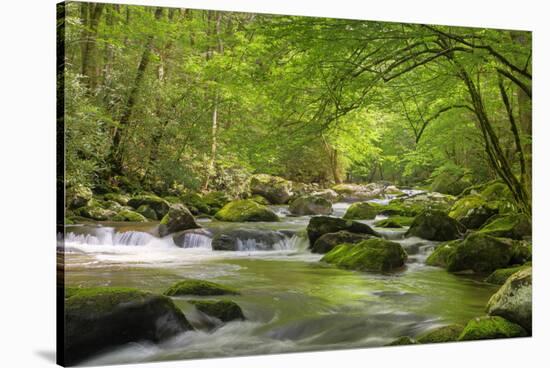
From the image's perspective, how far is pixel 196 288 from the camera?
271 inches

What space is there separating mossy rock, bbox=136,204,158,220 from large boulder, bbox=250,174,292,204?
1.02 m

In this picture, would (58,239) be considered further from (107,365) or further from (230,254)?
(230,254)

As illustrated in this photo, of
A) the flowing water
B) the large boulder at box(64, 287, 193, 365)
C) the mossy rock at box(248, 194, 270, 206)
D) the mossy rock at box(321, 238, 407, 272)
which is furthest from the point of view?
the mossy rock at box(321, 238, 407, 272)

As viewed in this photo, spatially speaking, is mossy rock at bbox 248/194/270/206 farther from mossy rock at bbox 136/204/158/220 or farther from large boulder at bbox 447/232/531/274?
large boulder at bbox 447/232/531/274

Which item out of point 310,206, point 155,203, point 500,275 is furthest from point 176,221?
point 500,275

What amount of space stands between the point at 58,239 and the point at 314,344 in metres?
2.68

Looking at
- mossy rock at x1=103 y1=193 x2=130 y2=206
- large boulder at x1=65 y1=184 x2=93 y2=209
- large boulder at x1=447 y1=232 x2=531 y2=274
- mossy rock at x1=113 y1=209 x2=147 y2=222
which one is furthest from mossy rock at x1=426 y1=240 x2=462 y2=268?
large boulder at x1=65 y1=184 x2=93 y2=209

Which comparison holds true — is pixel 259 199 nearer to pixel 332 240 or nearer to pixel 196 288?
pixel 332 240

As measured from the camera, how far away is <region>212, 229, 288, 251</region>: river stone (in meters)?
7.26

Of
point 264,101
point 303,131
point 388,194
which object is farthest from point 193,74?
point 388,194

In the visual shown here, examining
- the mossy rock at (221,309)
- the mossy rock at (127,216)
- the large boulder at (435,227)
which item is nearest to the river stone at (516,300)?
the large boulder at (435,227)

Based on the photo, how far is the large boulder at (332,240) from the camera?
7.66 metres

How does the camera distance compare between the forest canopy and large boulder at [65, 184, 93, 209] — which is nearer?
large boulder at [65, 184, 93, 209]

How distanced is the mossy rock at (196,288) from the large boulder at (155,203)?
2.33 feet
